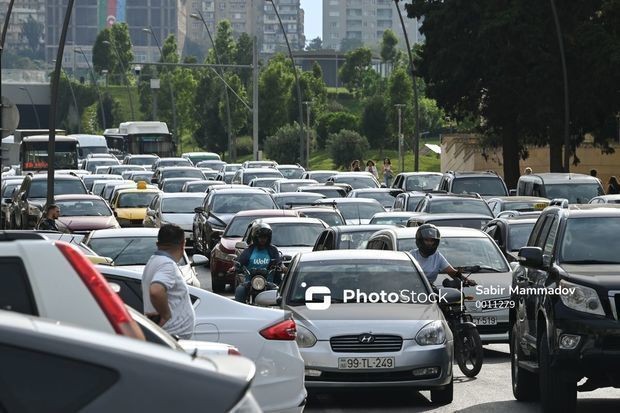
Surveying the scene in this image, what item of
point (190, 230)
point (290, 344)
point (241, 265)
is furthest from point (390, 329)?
point (190, 230)

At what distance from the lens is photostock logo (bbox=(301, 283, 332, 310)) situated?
15.1 metres

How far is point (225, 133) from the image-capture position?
126750mm

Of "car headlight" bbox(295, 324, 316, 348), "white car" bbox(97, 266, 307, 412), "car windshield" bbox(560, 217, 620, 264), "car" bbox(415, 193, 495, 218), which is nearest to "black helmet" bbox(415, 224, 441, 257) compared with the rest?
"car headlight" bbox(295, 324, 316, 348)

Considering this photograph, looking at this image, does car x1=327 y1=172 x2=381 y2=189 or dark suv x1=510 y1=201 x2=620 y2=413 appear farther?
car x1=327 y1=172 x2=381 y2=189

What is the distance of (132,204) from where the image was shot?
4531 cm

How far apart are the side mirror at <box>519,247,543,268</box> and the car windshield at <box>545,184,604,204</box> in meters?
21.5

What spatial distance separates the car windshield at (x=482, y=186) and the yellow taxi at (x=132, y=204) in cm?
862

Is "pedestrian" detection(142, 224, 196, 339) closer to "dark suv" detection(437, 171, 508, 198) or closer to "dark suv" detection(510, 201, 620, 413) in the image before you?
"dark suv" detection(510, 201, 620, 413)

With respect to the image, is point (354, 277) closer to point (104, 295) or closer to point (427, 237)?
point (427, 237)

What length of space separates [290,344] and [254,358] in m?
0.28

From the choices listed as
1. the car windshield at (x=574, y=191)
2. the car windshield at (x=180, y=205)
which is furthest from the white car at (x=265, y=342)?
the car windshield at (x=180, y=205)

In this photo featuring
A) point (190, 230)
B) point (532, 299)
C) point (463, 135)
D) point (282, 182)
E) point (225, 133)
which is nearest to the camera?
point (532, 299)

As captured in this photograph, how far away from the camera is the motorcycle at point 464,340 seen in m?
16.8

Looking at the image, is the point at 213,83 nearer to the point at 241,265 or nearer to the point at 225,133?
the point at 225,133
